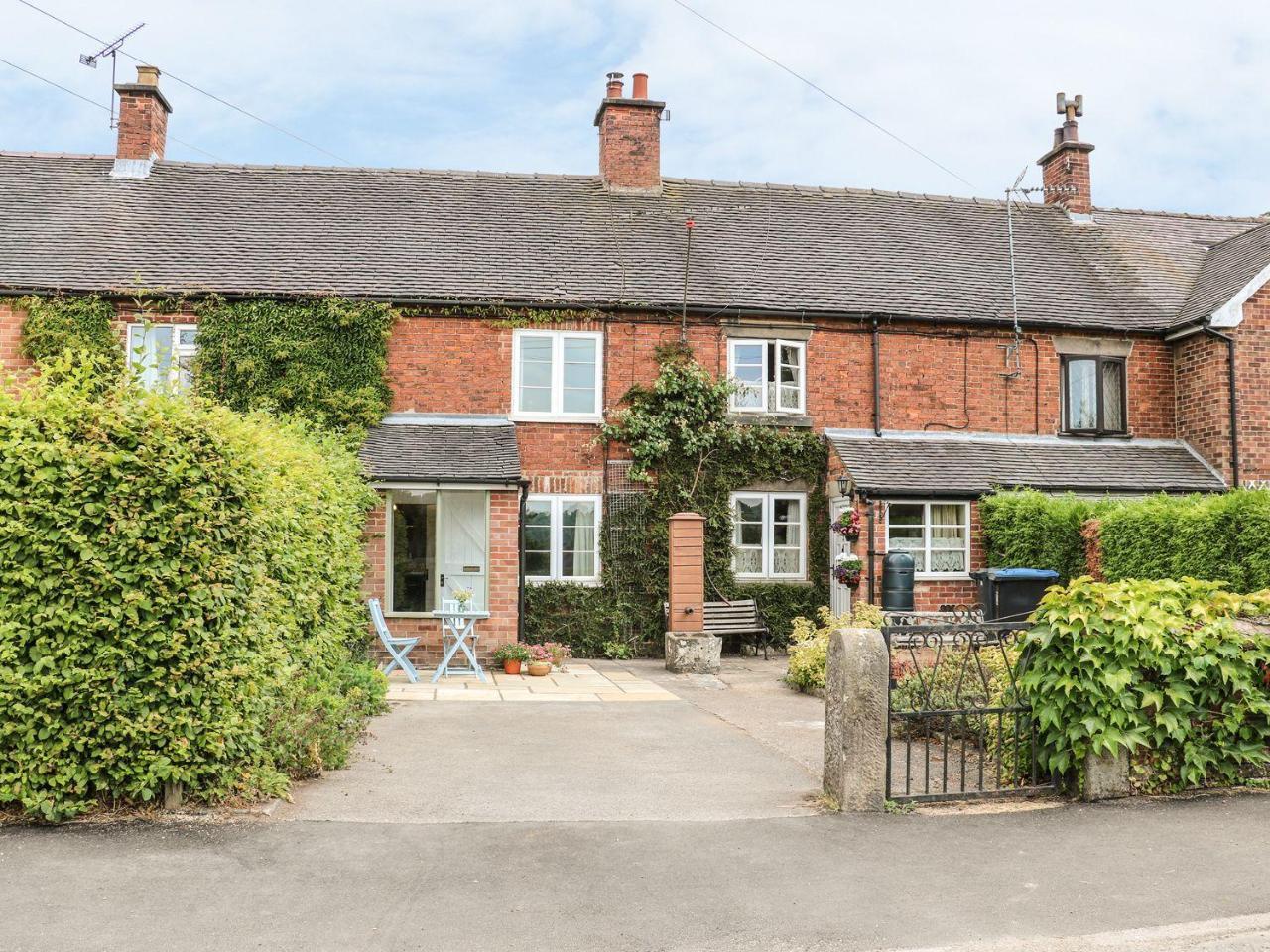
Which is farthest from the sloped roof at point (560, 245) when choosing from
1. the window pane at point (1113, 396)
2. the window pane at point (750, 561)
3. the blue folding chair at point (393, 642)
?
the blue folding chair at point (393, 642)

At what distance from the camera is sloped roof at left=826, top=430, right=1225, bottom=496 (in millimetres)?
17109

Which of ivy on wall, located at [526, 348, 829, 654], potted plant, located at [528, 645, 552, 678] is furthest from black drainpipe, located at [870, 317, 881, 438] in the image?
potted plant, located at [528, 645, 552, 678]

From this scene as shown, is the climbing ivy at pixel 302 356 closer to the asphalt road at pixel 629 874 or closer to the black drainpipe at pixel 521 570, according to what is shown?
the black drainpipe at pixel 521 570

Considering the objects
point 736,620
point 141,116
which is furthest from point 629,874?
point 141,116

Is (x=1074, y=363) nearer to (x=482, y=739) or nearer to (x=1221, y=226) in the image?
(x=1221, y=226)

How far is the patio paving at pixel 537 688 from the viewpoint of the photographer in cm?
1205

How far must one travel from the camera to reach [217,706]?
658 centimetres

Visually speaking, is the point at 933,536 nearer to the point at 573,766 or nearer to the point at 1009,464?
the point at 1009,464

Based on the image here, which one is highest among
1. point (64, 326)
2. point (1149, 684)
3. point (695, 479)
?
point (64, 326)

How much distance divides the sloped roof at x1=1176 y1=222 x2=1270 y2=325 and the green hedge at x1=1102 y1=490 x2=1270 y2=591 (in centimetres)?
493

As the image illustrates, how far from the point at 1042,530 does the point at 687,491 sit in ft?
17.7

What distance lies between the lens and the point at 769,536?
17.8m

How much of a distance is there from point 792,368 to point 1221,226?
11.7 meters

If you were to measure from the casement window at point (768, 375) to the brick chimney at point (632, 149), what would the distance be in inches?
180
